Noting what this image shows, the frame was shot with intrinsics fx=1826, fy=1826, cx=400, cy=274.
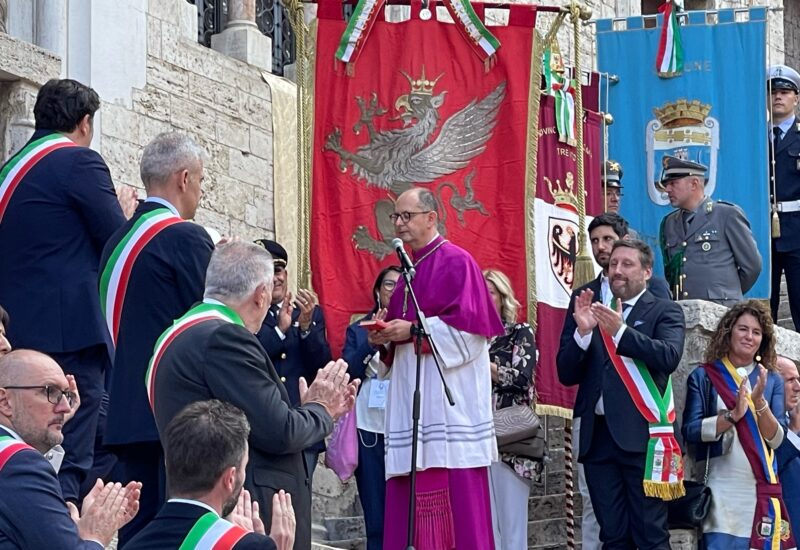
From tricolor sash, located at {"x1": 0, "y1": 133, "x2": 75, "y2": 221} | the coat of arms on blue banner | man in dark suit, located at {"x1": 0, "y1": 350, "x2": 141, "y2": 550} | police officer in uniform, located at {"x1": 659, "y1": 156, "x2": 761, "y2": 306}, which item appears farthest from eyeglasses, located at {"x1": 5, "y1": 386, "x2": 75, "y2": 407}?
the coat of arms on blue banner

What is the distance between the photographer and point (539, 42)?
11.1 m

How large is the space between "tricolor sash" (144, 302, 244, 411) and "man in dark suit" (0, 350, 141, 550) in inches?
15.9

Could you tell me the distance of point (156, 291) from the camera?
6.97m

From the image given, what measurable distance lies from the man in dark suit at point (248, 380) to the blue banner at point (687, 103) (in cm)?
837

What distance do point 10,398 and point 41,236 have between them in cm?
154

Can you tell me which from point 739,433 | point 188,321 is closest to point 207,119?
point 739,433

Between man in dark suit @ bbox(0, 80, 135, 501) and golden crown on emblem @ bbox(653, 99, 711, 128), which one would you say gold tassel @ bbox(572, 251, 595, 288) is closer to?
man in dark suit @ bbox(0, 80, 135, 501)

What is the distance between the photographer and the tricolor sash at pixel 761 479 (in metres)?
9.95

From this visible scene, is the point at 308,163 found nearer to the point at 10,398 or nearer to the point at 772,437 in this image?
the point at 772,437

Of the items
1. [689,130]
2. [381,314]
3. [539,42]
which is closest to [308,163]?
[539,42]

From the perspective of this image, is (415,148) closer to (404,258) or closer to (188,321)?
(404,258)

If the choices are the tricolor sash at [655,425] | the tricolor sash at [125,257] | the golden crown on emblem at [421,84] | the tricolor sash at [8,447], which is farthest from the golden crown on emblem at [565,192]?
the tricolor sash at [8,447]

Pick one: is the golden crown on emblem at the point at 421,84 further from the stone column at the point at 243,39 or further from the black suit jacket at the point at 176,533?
the black suit jacket at the point at 176,533

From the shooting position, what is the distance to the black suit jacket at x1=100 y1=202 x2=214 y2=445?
6.89 meters
